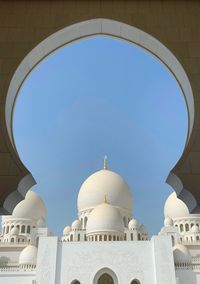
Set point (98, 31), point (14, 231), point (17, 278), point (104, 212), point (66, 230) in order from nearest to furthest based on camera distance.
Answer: point (98, 31) < point (17, 278) < point (104, 212) < point (14, 231) < point (66, 230)

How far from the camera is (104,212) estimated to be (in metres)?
17.5

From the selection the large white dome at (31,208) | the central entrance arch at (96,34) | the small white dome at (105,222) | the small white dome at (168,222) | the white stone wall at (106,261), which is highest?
the large white dome at (31,208)

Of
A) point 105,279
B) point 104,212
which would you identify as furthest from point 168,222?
point 105,279

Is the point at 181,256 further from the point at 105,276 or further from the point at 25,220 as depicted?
the point at 25,220

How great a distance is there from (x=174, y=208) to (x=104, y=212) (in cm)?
657

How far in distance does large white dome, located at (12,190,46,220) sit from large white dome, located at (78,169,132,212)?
2890 mm

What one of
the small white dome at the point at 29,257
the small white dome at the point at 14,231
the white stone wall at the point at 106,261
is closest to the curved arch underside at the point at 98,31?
the white stone wall at the point at 106,261

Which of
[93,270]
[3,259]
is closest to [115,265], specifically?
[93,270]

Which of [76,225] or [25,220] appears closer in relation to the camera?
[76,225]

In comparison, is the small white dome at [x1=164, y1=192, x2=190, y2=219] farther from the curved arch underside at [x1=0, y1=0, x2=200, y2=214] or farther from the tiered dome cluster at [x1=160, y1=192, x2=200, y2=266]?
the curved arch underside at [x1=0, y1=0, x2=200, y2=214]

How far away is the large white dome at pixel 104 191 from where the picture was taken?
20.8 m

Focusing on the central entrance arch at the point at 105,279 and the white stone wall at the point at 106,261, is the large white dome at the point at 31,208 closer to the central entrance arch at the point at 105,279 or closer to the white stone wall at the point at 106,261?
the white stone wall at the point at 106,261

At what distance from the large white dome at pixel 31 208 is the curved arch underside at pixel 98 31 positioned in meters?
20.0

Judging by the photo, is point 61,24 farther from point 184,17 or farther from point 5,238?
point 5,238
